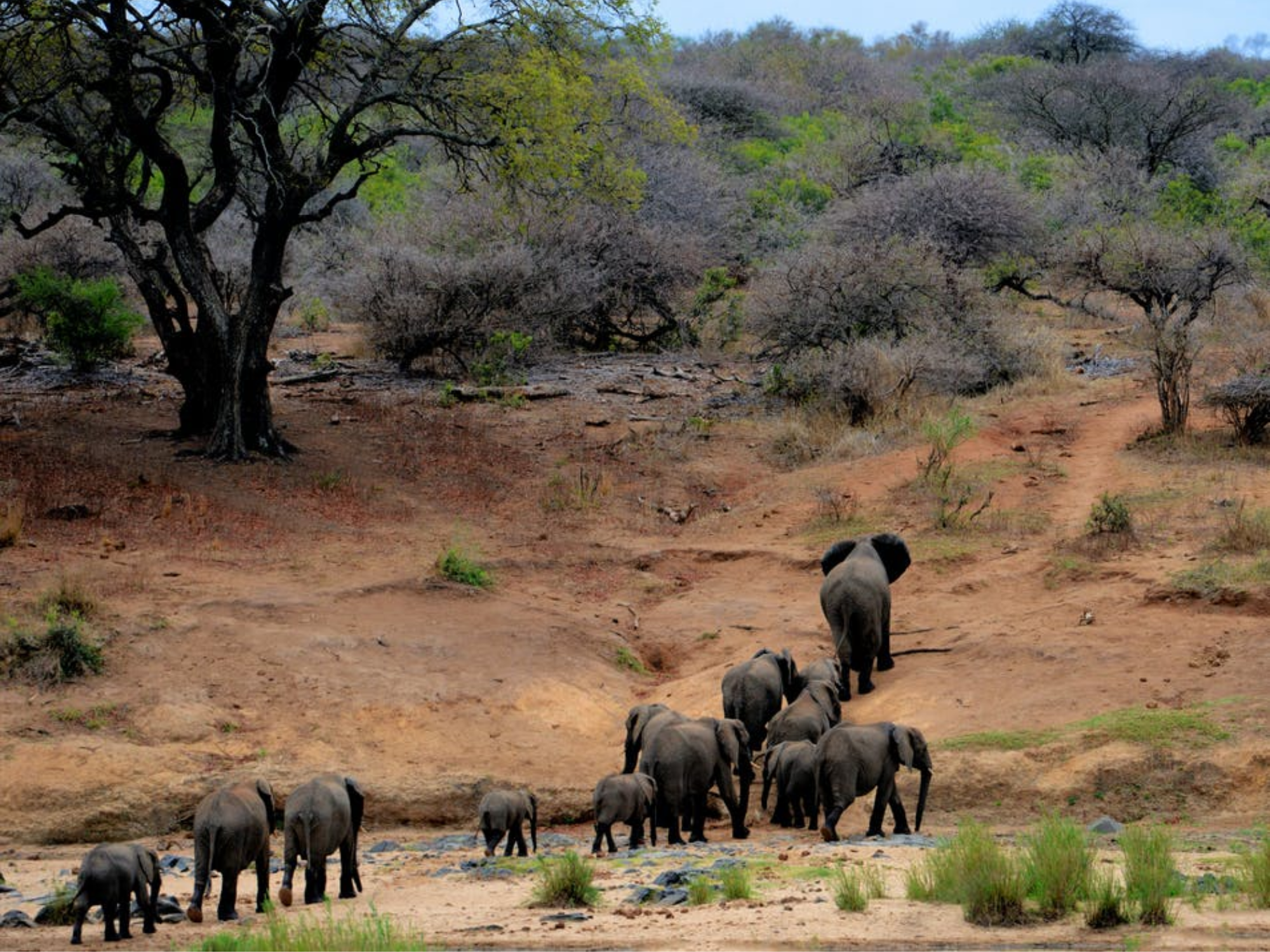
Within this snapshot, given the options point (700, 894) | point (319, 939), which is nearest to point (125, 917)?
point (319, 939)

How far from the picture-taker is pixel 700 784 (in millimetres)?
11289

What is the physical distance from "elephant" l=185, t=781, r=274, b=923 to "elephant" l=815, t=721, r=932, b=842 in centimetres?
379

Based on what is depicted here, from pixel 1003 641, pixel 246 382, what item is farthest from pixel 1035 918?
pixel 246 382

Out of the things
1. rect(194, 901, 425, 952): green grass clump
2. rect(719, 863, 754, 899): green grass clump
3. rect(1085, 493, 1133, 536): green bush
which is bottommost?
rect(719, 863, 754, 899): green grass clump

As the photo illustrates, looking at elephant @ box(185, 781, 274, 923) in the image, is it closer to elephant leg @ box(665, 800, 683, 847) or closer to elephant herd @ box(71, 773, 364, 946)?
elephant herd @ box(71, 773, 364, 946)

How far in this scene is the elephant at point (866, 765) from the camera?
10727 millimetres

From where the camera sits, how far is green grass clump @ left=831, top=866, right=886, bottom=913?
795cm

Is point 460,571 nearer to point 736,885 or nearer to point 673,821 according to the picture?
point 673,821

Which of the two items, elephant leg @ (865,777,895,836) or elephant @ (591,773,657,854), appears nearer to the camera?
elephant @ (591,773,657,854)

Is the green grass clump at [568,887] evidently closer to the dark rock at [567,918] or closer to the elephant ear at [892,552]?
the dark rock at [567,918]

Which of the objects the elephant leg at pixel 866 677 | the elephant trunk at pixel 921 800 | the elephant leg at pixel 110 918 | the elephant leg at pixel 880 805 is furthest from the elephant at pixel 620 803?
the elephant leg at pixel 866 677

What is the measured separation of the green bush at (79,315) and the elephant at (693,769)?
17695mm

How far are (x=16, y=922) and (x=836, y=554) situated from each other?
8.82m

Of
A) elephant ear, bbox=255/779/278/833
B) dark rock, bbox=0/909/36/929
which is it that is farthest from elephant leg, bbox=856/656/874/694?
dark rock, bbox=0/909/36/929
